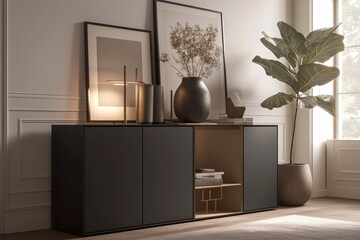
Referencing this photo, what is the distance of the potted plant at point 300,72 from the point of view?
5461mm

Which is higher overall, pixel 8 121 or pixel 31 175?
pixel 8 121

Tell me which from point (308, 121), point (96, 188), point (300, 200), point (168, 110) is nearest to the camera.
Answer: point (96, 188)

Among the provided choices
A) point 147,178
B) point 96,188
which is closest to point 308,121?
point 147,178

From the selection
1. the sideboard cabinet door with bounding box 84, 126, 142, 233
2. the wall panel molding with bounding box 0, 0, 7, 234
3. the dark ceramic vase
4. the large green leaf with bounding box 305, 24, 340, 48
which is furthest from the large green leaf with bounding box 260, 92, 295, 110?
the wall panel molding with bounding box 0, 0, 7, 234

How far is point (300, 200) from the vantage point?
5676mm

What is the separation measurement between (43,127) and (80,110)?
13.5 inches

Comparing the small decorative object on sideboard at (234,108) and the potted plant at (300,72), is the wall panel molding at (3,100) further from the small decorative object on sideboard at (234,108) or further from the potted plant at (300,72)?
the potted plant at (300,72)

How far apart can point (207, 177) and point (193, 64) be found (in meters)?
1.06

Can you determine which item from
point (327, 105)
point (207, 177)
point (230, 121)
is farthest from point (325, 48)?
point (207, 177)

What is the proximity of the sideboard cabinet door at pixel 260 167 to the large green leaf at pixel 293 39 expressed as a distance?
75 cm

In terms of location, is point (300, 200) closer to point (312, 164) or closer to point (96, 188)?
point (312, 164)

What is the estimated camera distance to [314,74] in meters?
5.48

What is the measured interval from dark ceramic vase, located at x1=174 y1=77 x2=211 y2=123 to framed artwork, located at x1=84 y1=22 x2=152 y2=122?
0.32 meters

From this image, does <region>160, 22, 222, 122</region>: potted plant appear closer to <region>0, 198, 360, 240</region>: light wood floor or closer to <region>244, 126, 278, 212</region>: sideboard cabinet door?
<region>244, 126, 278, 212</region>: sideboard cabinet door
